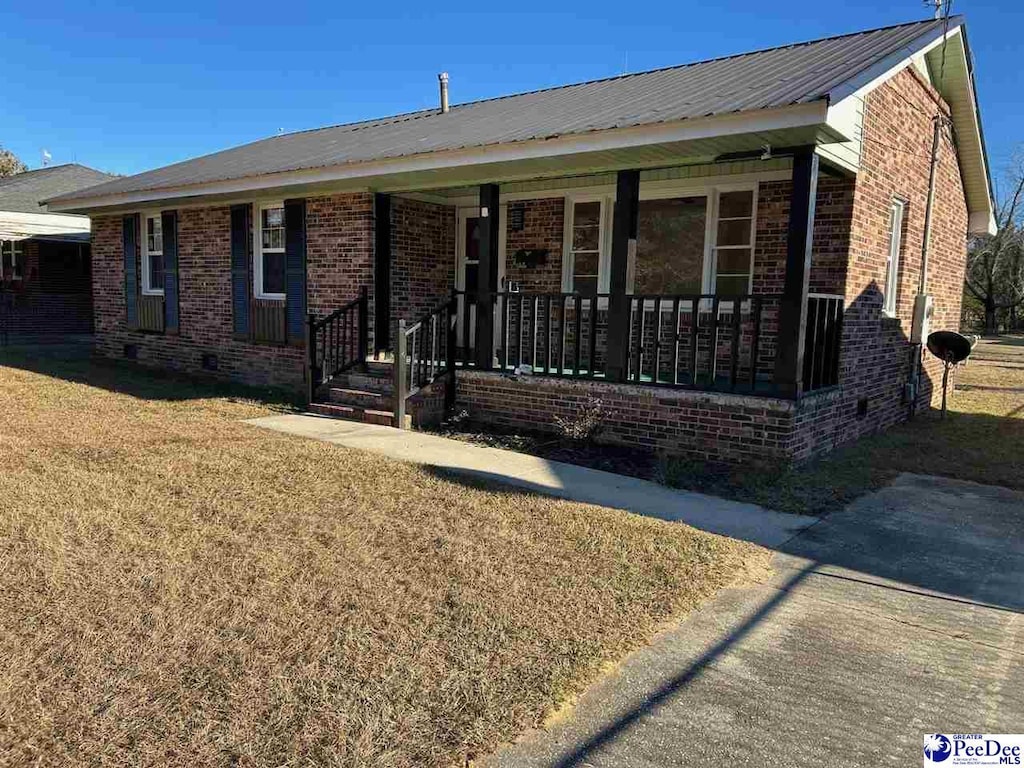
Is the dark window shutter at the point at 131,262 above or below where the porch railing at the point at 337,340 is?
above

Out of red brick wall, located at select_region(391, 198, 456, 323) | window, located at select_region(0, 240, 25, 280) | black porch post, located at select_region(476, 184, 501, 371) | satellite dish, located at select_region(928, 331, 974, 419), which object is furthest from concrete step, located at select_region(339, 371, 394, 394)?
window, located at select_region(0, 240, 25, 280)

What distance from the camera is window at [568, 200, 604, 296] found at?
32.5 ft

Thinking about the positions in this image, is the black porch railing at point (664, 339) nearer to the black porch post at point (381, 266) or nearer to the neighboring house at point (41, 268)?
the black porch post at point (381, 266)

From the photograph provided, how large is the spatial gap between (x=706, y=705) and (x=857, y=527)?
290 centimetres

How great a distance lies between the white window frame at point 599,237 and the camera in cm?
978

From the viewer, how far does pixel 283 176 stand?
995cm

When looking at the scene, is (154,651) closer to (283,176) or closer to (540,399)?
(540,399)

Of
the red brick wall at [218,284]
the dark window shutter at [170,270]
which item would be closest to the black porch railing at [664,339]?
the red brick wall at [218,284]

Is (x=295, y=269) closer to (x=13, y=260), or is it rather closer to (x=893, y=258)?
(x=893, y=258)

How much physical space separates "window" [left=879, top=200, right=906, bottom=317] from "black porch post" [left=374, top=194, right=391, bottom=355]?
630 centimetres

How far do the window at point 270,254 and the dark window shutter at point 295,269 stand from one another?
33 cm

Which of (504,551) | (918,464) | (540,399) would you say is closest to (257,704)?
(504,551)

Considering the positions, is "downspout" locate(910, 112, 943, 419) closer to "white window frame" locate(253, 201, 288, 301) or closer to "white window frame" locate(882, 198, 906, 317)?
"white window frame" locate(882, 198, 906, 317)

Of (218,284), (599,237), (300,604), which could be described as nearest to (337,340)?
(218,284)
